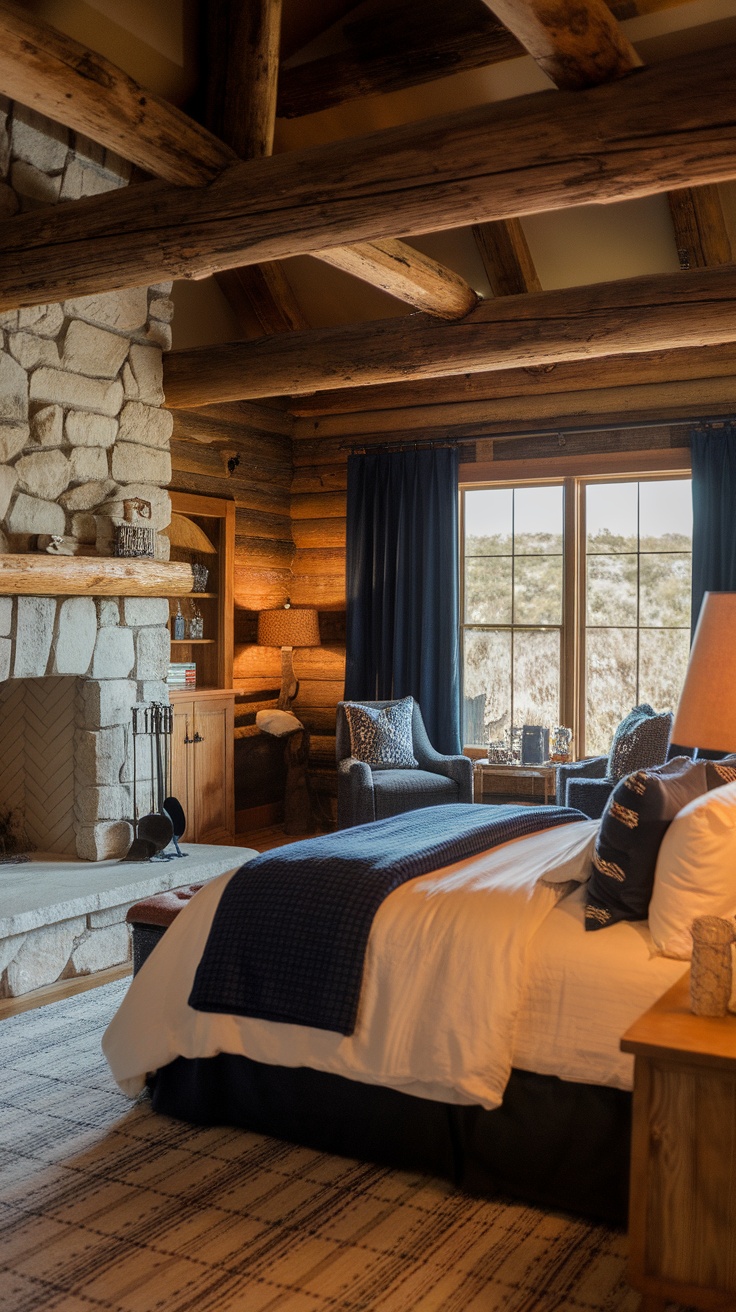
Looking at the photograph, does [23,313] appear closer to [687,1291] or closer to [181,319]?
[181,319]

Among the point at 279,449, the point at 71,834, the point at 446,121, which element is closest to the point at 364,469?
the point at 279,449

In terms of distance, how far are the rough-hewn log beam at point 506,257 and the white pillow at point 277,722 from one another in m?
2.87

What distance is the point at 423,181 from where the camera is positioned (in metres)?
3.31

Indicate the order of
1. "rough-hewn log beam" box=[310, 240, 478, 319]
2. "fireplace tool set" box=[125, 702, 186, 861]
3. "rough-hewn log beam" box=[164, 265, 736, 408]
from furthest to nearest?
"fireplace tool set" box=[125, 702, 186, 861] < "rough-hewn log beam" box=[164, 265, 736, 408] < "rough-hewn log beam" box=[310, 240, 478, 319]

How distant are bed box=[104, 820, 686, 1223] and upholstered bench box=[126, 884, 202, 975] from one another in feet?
0.93

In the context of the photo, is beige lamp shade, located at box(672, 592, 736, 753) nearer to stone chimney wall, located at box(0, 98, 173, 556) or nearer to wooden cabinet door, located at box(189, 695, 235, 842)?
stone chimney wall, located at box(0, 98, 173, 556)

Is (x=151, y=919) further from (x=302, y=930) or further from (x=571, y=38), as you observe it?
(x=571, y=38)

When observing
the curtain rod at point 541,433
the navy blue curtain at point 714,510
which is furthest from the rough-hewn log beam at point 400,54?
the navy blue curtain at point 714,510

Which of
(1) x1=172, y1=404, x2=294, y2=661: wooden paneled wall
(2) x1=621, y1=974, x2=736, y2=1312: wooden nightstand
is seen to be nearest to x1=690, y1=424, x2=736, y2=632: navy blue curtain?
(1) x1=172, y1=404, x2=294, y2=661: wooden paneled wall

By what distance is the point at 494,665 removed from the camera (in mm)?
7039

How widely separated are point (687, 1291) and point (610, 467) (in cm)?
500

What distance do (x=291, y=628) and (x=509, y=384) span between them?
1.98 metres

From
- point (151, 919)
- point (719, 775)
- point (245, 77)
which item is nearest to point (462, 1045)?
point (719, 775)

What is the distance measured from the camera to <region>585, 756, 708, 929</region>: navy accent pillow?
2.73 m
